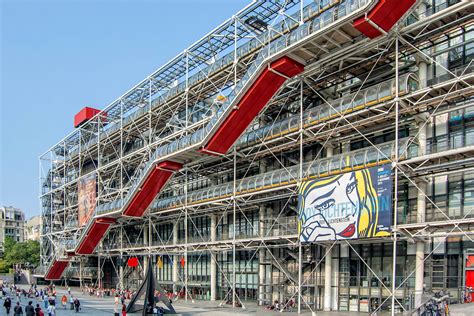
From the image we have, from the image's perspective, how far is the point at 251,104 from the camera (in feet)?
82.8

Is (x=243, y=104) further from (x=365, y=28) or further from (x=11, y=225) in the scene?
(x=11, y=225)

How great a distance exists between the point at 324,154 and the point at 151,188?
13.3 m

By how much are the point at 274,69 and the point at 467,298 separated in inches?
512

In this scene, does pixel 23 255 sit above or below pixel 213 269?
below

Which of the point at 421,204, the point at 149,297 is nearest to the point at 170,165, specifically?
the point at 149,297

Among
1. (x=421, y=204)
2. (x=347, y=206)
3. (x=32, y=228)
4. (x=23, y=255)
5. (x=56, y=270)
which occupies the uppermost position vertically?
(x=421, y=204)

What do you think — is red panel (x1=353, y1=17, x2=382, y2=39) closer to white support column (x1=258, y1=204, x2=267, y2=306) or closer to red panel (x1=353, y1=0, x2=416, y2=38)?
red panel (x1=353, y1=0, x2=416, y2=38)

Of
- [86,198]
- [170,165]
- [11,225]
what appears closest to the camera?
[170,165]

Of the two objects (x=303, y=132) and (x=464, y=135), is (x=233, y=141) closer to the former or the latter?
(x=303, y=132)

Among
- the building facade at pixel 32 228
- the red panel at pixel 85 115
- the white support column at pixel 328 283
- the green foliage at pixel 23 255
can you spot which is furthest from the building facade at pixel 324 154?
the building facade at pixel 32 228

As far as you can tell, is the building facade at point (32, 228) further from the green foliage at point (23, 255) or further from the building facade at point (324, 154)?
the building facade at point (324, 154)

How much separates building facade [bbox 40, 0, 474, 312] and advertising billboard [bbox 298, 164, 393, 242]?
0.10m

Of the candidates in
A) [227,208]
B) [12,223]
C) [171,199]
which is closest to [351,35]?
[227,208]

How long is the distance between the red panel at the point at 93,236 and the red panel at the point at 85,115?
1794 cm
